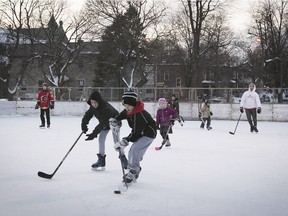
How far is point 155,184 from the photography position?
5.11 metres

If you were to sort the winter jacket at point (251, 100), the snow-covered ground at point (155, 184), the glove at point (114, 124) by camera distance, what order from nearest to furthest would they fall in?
the snow-covered ground at point (155, 184)
the glove at point (114, 124)
the winter jacket at point (251, 100)

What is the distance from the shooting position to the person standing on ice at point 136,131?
196 inches

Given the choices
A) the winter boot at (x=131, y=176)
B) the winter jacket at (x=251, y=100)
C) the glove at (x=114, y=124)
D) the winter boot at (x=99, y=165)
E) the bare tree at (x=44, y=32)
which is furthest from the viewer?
the bare tree at (x=44, y=32)

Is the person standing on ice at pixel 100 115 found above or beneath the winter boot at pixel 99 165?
above

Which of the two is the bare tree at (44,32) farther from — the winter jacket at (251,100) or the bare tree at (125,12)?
the winter jacket at (251,100)

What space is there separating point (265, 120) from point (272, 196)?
16.1 meters

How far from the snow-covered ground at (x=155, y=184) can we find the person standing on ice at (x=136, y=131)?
280 millimetres

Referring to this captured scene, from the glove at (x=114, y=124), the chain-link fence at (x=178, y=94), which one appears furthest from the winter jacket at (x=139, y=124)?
the chain-link fence at (x=178, y=94)

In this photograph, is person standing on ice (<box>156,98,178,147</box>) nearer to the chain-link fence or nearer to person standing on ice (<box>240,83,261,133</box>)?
person standing on ice (<box>240,83,261,133</box>)

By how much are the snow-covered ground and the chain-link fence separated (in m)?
12.6

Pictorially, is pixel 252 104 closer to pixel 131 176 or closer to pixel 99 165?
pixel 99 165

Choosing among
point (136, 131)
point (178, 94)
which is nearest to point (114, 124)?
point (136, 131)

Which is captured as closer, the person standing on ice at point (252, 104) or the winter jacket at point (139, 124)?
the winter jacket at point (139, 124)

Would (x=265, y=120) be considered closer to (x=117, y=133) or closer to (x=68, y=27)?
(x=117, y=133)
